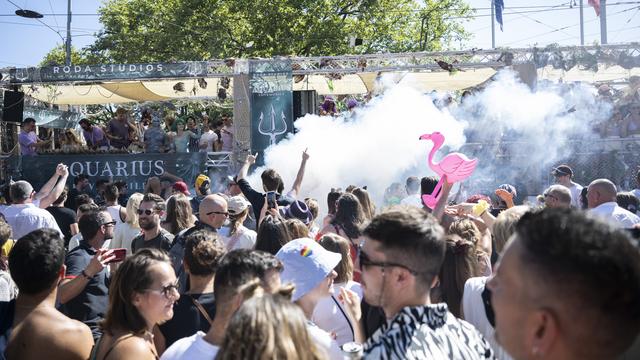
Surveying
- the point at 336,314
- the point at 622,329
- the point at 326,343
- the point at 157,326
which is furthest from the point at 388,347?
the point at 157,326

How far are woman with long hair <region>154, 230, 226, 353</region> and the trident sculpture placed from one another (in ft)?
35.4

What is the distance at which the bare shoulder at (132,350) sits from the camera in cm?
296

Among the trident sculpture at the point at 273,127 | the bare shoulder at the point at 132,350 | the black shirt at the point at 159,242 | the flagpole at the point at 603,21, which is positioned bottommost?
the bare shoulder at the point at 132,350

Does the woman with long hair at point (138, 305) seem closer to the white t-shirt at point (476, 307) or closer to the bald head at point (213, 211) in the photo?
the white t-shirt at point (476, 307)

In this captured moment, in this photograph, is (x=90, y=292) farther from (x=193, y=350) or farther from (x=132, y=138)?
(x=132, y=138)

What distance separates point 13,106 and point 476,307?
14.5m

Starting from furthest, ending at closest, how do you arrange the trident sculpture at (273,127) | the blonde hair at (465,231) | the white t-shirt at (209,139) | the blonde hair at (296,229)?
the white t-shirt at (209,139), the trident sculpture at (273,127), the blonde hair at (296,229), the blonde hair at (465,231)

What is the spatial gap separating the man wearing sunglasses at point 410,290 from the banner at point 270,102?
1219 cm

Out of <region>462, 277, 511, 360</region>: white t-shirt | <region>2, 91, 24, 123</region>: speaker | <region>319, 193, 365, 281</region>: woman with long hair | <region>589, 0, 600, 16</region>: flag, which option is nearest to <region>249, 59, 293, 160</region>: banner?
<region>2, 91, 24, 123</region>: speaker

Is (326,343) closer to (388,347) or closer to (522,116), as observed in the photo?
(388,347)

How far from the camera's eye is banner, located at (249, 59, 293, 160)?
583 inches

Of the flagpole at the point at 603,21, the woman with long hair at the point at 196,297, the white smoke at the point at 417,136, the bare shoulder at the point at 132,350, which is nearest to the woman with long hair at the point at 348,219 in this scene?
the woman with long hair at the point at 196,297

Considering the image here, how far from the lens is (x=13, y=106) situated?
1558 cm

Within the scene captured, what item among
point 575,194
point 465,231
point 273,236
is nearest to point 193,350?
point 273,236
